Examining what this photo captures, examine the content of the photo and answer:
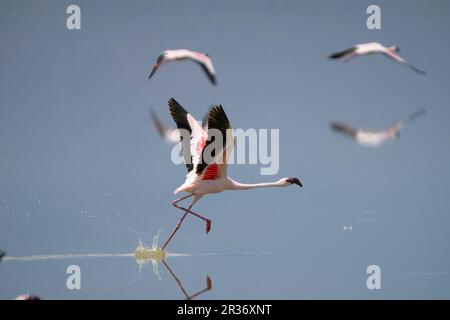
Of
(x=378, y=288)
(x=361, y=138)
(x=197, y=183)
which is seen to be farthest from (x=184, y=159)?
(x=378, y=288)

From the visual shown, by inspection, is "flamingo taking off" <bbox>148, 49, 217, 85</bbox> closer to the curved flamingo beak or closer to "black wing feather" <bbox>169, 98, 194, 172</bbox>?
"black wing feather" <bbox>169, 98, 194, 172</bbox>

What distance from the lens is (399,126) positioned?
17172mm

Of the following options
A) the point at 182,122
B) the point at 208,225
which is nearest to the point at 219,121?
the point at 182,122

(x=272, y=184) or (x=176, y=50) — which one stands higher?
(x=176, y=50)

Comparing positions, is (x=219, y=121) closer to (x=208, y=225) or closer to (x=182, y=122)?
(x=182, y=122)

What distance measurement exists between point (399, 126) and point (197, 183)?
3290 mm

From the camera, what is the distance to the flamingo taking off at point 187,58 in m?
16.5

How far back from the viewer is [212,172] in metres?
17.7

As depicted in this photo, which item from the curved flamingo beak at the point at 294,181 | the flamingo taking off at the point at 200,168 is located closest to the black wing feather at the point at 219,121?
the flamingo taking off at the point at 200,168

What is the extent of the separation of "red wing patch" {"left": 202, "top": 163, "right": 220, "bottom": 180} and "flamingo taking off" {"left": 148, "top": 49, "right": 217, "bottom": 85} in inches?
67.4

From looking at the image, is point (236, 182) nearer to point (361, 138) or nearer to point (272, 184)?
point (272, 184)

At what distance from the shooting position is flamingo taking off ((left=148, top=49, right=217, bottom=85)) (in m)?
16.5

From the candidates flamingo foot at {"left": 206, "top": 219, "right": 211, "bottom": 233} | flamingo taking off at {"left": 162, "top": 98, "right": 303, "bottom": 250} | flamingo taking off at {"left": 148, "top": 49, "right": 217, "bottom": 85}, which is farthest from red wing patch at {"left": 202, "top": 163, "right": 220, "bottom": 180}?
flamingo taking off at {"left": 148, "top": 49, "right": 217, "bottom": 85}
